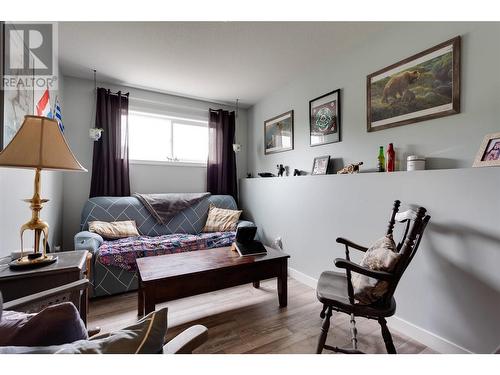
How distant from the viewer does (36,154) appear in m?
1.21

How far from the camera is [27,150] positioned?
119cm

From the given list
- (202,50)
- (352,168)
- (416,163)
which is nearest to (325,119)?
(352,168)

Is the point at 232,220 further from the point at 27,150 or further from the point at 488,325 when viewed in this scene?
the point at 488,325

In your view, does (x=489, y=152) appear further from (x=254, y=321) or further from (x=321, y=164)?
(x=254, y=321)

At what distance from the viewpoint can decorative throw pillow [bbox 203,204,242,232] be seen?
3.21 metres

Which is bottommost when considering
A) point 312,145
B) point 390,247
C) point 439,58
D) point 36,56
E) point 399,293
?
point 399,293

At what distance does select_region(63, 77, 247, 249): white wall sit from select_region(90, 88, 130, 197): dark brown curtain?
123 millimetres

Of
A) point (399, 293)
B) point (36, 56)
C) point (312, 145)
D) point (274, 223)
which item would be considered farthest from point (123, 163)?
point (399, 293)

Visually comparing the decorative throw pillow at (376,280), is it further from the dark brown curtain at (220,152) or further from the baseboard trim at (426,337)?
the dark brown curtain at (220,152)

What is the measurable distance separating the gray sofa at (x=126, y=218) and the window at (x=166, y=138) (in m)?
0.75

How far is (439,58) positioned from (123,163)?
3543 millimetres

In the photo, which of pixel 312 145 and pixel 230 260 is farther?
pixel 312 145

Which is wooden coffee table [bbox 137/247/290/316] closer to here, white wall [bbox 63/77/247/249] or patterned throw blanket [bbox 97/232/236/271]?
patterned throw blanket [bbox 97/232/236/271]

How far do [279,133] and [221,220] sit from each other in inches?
60.1
